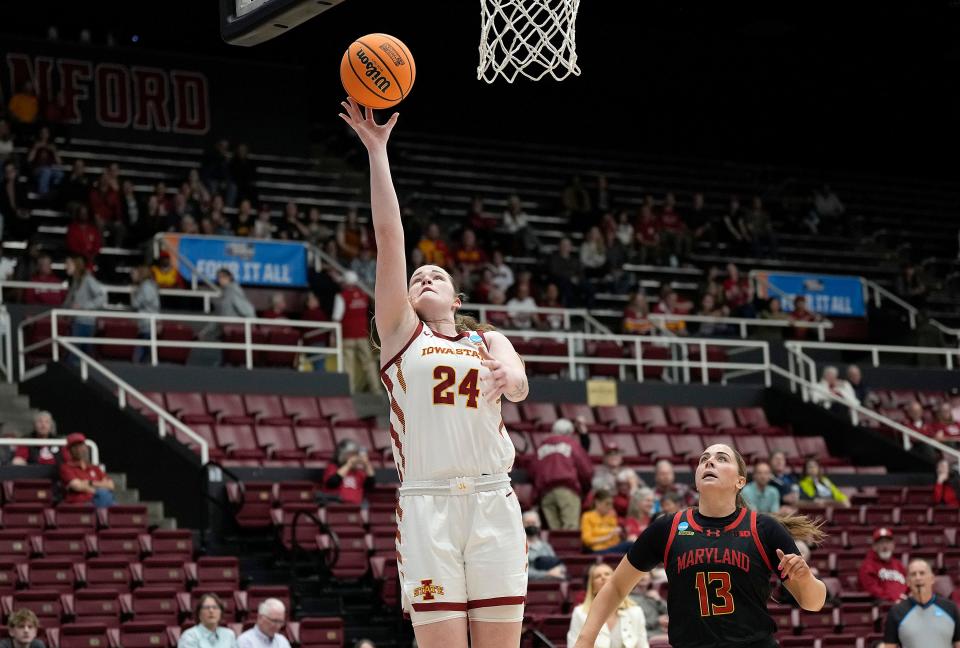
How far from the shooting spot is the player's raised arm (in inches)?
235

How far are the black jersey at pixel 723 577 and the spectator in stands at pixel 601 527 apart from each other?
8.46 meters

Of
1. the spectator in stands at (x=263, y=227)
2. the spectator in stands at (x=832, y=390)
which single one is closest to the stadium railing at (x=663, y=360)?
the spectator in stands at (x=832, y=390)

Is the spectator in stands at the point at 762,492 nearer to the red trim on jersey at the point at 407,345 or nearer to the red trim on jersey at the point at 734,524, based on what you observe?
the red trim on jersey at the point at 734,524

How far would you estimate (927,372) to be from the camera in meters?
23.1

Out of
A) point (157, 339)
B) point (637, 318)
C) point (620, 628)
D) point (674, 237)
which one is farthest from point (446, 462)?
point (674, 237)

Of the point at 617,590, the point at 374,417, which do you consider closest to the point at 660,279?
the point at 374,417

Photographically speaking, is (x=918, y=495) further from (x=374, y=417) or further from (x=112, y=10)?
(x=112, y=10)

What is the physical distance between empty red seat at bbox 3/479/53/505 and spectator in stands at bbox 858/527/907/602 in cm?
775

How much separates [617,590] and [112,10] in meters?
20.8

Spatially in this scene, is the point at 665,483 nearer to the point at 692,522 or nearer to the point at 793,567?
the point at 692,522

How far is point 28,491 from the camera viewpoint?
14172 mm

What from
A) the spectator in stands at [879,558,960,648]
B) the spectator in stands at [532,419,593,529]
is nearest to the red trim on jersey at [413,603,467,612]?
the spectator in stands at [879,558,960,648]

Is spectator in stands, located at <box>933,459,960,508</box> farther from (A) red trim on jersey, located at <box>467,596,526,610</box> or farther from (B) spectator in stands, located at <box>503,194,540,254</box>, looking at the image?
(A) red trim on jersey, located at <box>467,596,526,610</box>

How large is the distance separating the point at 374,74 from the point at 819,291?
2035 cm
